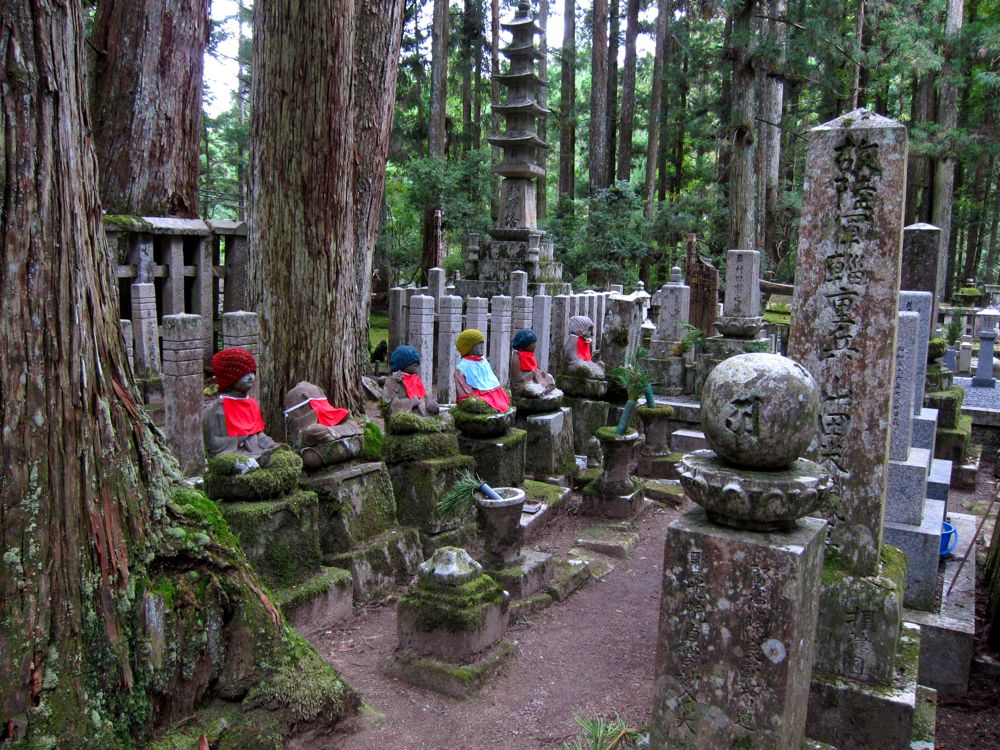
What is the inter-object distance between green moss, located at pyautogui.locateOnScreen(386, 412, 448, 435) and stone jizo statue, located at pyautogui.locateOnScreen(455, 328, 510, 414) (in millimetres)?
1009

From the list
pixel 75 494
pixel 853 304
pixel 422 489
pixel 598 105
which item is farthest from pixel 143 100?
pixel 598 105

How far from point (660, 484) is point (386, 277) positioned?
13.2 metres

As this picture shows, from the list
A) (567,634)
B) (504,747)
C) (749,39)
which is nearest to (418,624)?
(504,747)

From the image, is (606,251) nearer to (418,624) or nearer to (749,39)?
(749,39)

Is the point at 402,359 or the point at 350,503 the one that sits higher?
the point at 402,359

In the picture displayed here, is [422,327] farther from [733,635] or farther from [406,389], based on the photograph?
[733,635]

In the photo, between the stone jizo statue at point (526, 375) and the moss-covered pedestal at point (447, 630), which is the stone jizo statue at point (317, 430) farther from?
the stone jizo statue at point (526, 375)

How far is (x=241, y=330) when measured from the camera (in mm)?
4840

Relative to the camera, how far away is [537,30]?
16828mm

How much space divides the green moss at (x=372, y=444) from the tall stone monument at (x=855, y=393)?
9.50 ft

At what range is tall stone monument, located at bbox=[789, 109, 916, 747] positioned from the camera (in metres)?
3.29

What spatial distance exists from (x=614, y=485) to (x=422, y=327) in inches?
96.6

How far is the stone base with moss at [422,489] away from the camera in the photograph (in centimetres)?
517

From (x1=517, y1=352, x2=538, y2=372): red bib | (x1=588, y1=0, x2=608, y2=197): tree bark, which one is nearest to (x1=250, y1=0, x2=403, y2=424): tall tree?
(x1=517, y1=352, x2=538, y2=372): red bib
